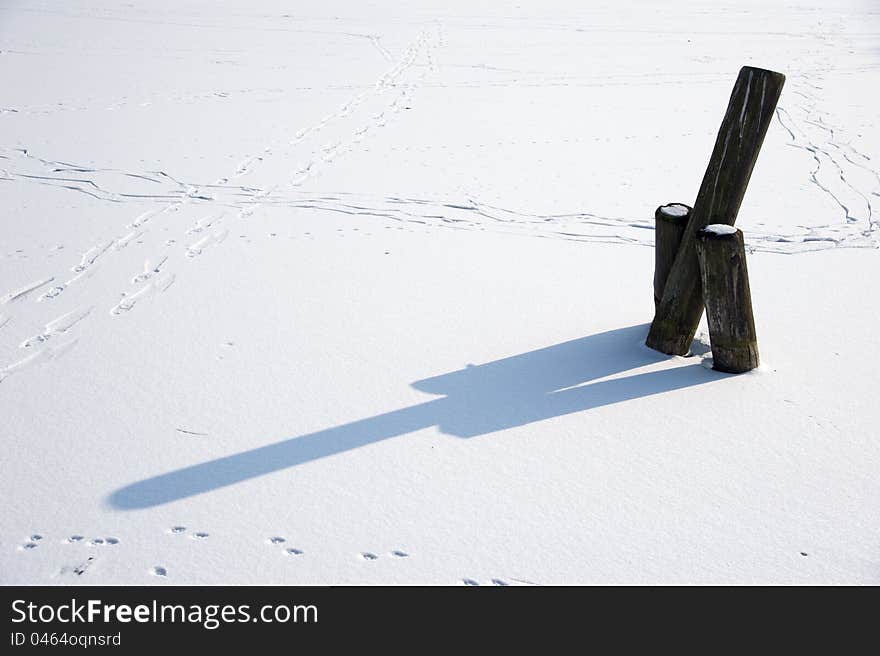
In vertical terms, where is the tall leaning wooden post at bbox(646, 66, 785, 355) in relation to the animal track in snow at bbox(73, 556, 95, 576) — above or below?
above

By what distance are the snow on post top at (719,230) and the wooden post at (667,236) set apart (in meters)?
0.30

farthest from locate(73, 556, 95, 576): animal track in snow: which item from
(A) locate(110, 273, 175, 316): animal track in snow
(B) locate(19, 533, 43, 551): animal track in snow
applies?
(A) locate(110, 273, 175, 316): animal track in snow

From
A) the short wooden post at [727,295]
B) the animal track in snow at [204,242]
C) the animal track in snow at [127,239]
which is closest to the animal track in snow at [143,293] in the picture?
the animal track in snow at [204,242]

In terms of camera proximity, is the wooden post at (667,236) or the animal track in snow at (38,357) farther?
the wooden post at (667,236)

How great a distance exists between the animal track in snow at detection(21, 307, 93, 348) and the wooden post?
339 centimetres

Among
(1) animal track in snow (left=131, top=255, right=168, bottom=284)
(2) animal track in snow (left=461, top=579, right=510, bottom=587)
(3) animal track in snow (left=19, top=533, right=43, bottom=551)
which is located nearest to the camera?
(2) animal track in snow (left=461, top=579, right=510, bottom=587)

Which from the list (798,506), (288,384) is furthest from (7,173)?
(798,506)

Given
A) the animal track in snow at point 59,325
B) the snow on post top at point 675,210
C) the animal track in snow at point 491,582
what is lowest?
the animal track in snow at point 491,582

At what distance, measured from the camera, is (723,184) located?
168 inches

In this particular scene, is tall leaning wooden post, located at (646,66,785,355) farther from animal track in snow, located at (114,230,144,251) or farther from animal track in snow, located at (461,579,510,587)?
animal track in snow, located at (114,230,144,251)

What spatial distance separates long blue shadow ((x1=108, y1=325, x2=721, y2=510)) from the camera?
3.55 metres

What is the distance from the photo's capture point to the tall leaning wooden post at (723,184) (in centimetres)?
412

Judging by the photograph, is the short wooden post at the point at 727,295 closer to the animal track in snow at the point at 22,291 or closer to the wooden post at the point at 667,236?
the wooden post at the point at 667,236
